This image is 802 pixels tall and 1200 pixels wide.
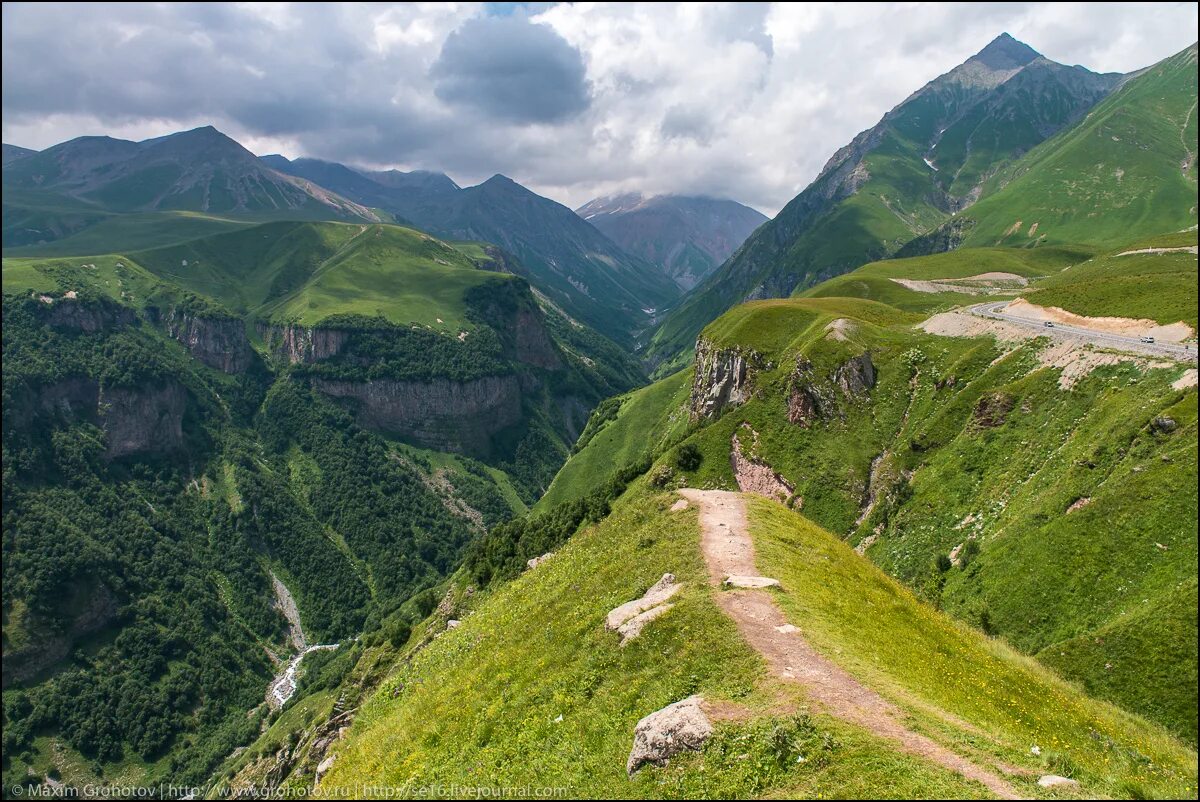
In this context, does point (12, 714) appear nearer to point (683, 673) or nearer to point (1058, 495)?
point (683, 673)

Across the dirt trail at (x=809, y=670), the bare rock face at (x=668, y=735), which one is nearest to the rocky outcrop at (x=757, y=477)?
the dirt trail at (x=809, y=670)

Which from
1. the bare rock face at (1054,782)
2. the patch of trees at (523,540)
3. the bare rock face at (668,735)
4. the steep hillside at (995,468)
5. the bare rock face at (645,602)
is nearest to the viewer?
the bare rock face at (1054,782)

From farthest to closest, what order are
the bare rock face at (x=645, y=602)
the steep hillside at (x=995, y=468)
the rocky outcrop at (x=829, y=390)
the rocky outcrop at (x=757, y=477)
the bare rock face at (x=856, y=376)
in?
the bare rock face at (x=856, y=376)
the rocky outcrop at (x=829, y=390)
the rocky outcrop at (x=757, y=477)
the steep hillside at (x=995, y=468)
the bare rock face at (x=645, y=602)

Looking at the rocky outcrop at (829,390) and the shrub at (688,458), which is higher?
the rocky outcrop at (829,390)

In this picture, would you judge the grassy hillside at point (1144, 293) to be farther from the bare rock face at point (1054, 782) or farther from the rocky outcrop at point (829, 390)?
the bare rock face at point (1054, 782)

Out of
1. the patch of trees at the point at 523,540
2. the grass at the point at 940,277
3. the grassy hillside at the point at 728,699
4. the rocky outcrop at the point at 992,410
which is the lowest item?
the patch of trees at the point at 523,540

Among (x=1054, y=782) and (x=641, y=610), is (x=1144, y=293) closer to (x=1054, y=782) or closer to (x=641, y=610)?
(x=641, y=610)

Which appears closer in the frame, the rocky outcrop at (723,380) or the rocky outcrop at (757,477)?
the rocky outcrop at (757,477)

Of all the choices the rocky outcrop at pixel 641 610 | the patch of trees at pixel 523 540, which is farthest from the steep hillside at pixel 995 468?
the rocky outcrop at pixel 641 610
